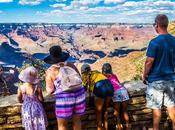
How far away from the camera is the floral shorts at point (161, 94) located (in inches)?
199

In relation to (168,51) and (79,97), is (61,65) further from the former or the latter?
(168,51)

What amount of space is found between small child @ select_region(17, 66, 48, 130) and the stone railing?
0.30m

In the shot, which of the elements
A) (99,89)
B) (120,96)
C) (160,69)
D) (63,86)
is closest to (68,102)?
(63,86)

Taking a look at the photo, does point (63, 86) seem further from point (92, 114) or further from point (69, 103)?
point (92, 114)

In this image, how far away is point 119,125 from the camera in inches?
225

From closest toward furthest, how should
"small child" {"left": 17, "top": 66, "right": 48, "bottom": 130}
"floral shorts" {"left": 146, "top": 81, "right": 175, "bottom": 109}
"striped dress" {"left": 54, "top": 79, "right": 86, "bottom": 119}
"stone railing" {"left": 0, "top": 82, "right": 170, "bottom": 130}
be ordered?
"striped dress" {"left": 54, "top": 79, "right": 86, "bottom": 119} < "small child" {"left": 17, "top": 66, "right": 48, "bottom": 130} < "floral shorts" {"left": 146, "top": 81, "right": 175, "bottom": 109} < "stone railing" {"left": 0, "top": 82, "right": 170, "bottom": 130}

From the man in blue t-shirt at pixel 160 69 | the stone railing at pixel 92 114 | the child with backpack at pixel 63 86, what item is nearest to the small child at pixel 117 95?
the stone railing at pixel 92 114

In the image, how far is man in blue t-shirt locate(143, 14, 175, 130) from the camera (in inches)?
192

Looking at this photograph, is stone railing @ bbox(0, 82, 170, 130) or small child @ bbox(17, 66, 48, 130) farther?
stone railing @ bbox(0, 82, 170, 130)

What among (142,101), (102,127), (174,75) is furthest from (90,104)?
(174,75)

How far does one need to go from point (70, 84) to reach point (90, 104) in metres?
1.02

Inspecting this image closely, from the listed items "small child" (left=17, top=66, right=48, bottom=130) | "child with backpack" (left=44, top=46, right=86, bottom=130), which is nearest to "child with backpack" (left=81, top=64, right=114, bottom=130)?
"child with backpack" (left=44, top=46, right=86, bottom=130)

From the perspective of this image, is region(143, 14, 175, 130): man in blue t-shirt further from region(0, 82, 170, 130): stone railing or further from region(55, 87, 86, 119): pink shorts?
region(55, 87, 86, 119): pink shorts

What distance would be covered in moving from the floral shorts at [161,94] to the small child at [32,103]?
1500 mm
